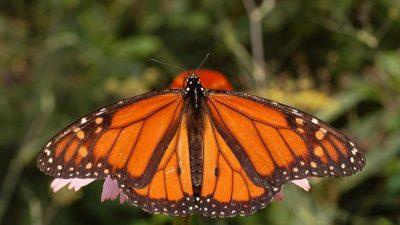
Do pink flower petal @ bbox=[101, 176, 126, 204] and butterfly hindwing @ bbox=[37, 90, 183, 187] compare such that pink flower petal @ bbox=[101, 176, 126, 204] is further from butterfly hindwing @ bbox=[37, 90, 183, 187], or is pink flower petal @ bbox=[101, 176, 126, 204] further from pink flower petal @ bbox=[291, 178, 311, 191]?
pink flower petal @ bbox=[291, 178, 311, 191]

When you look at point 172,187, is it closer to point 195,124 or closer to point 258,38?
point 195,124

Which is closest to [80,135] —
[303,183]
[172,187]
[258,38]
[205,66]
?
[172,187]

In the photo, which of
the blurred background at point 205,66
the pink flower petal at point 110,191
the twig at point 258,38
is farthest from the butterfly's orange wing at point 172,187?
the twig at point 258,38

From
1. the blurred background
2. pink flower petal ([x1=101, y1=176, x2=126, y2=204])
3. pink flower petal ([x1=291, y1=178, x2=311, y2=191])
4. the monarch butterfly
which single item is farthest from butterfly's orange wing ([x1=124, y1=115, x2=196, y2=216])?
the blurred background

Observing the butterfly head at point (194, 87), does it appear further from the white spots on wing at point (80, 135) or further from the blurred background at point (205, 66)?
the blurred background at point (205, 66)

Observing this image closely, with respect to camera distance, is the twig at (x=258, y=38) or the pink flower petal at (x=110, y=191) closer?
the pink flower petal at (x=110, y=191)

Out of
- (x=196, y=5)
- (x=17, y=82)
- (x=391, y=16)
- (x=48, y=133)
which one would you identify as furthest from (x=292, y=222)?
(x=196, y=5)
